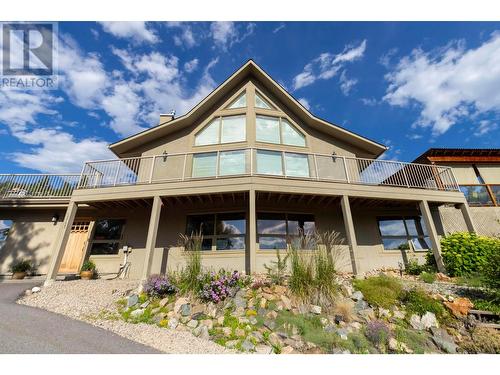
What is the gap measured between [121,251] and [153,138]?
208 inches

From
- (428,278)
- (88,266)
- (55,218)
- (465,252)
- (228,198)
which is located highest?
(228,198)

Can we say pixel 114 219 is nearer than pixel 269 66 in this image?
Yes

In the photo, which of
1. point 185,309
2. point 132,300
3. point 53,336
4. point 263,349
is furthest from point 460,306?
point 53,336

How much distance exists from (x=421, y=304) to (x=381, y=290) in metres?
0.79

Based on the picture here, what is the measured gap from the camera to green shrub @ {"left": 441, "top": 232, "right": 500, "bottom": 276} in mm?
7320

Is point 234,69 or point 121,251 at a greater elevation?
point 234,69

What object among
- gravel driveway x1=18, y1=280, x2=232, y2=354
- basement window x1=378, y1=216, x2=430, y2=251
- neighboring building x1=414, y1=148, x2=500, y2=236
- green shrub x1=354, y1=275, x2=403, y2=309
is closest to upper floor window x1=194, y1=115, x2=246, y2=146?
gravel driveway x1=18, y1=280, x2=232, y2=354

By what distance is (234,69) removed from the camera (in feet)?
36.7

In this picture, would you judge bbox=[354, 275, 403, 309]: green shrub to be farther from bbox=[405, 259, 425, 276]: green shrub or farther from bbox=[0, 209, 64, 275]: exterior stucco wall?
bbox=[0, 209, 64, 275]: exterior stucco wall

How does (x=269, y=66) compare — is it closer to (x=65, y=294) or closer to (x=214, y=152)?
(x=214, y=152)

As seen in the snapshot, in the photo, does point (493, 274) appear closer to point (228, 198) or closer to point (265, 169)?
point (265, 169)

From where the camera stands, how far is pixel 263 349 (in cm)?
382
